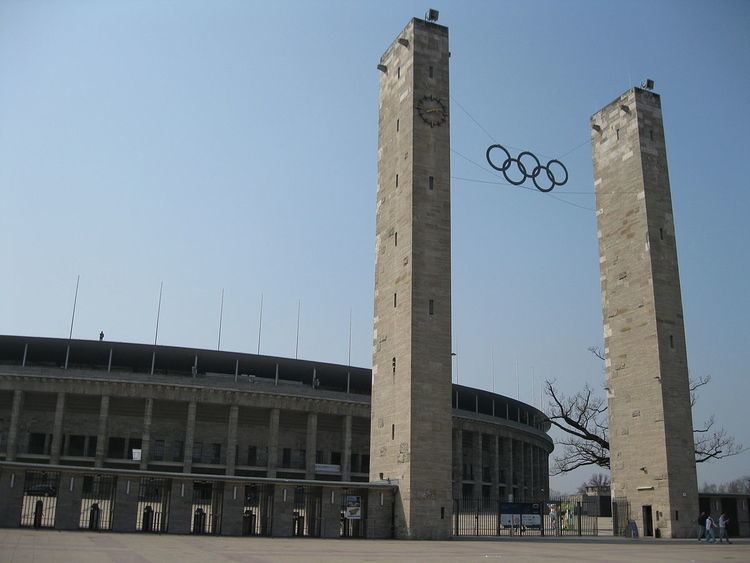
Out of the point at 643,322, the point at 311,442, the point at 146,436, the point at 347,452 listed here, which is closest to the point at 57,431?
the point at 146,436

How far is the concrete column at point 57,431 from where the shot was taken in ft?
209

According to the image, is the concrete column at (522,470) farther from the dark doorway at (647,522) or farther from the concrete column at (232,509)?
the concrete column at (232,509)

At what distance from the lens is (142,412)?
68.9m

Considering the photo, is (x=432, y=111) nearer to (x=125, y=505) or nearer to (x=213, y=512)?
(x=213, y=512)

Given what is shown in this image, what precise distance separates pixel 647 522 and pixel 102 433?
44.9 metres

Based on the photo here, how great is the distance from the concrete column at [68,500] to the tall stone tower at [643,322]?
2983 centimetres

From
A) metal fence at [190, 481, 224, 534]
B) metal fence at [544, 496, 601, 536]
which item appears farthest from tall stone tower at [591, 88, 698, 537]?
metal fence at [190, 481, 224, 534]

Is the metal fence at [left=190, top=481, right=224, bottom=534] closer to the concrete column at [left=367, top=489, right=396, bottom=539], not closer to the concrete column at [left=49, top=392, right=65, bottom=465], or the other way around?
the concrete column at [left=367, top=489, right=396, bottom=539]

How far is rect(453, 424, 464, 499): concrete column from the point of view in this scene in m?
75.7

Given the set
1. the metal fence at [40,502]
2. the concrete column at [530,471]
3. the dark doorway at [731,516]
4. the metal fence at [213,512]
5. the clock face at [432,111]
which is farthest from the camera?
the concrete column at [530,471]

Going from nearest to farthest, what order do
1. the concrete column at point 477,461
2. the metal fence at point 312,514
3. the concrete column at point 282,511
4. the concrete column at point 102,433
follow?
the concrete column at point 282,511 < the metal fence at point 312,514 < the concrete column at point 102,433 < the concrete column at point 477,461

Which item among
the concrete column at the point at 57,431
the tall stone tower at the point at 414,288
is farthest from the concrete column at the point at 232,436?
the tall stone tower at the point at 414,288

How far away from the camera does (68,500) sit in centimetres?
3148

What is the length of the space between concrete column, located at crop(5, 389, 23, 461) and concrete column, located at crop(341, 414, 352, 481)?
28671 mm
